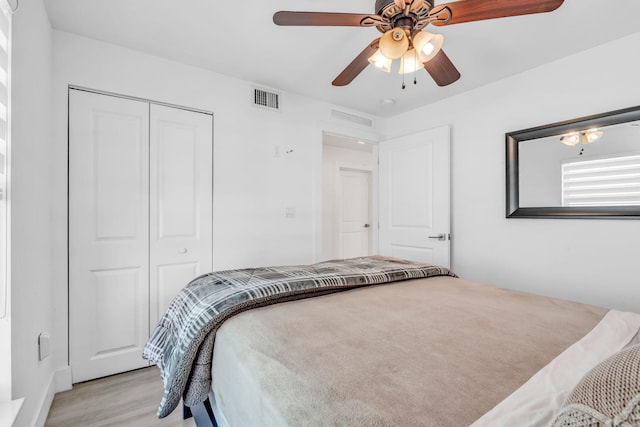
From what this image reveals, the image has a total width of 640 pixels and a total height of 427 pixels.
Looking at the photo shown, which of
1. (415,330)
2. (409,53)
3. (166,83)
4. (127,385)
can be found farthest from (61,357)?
(409,53)

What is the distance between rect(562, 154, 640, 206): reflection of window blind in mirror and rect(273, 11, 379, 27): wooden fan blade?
1987 mm

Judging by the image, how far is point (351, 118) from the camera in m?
3.47

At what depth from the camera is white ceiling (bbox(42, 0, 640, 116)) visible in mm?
1797

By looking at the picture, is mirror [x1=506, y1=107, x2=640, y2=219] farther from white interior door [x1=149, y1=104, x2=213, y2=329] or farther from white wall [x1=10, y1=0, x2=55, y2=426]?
white wall [x1=10, y1=0, x2=55, y2=426]

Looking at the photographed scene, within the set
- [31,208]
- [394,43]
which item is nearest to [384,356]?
[394,43]

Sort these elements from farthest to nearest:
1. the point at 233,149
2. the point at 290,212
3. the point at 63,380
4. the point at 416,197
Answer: the point at 416,197 → the point at 290,212 → the point at 233,149 → the point at 63,380

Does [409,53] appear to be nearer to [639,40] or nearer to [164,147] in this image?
[639,40]

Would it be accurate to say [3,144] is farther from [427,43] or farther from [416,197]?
[416,197]

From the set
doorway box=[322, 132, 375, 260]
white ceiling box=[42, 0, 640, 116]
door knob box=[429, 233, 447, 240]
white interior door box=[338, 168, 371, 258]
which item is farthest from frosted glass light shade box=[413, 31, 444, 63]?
white interior door box=[338, 168, 371, 258]

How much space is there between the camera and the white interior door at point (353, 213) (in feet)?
17.3

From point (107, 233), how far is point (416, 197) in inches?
113

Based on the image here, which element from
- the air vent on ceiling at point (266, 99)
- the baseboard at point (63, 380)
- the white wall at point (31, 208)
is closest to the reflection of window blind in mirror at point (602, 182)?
the air vent on ceiling at point (266, 99)

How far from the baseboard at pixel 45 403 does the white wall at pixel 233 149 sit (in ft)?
0.44

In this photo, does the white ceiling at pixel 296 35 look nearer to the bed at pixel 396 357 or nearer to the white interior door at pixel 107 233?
the white interior door at pixel 107 233
